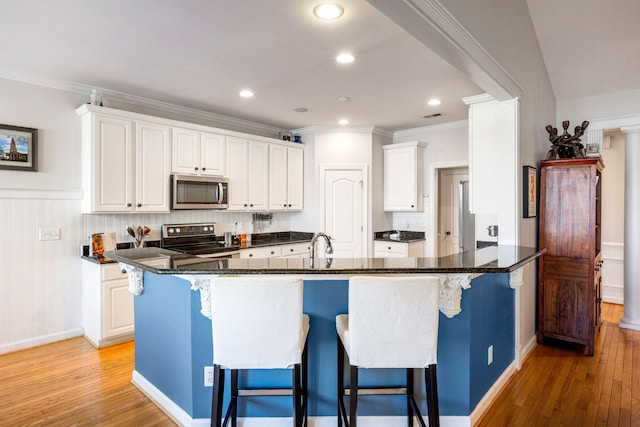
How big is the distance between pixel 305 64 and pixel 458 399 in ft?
8.95

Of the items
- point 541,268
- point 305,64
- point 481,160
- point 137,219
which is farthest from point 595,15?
point 137,219

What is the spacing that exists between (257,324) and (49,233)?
2.96 metres

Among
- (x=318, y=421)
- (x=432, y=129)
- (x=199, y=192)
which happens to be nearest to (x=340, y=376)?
(x=318, y=421)

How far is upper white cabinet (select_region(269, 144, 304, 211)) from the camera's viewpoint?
5.14 meters

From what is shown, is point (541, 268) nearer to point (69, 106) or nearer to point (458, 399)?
point (458, 399)

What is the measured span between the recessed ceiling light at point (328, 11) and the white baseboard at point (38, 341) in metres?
3.80

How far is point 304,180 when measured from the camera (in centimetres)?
554

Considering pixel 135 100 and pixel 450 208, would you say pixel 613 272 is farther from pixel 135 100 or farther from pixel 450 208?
pixel 135 100

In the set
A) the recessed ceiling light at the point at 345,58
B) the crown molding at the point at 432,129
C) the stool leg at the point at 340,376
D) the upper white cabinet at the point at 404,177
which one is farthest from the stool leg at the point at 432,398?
the crown molding at the point at 432,129

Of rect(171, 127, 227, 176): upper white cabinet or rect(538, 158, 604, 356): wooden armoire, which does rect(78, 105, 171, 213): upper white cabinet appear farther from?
rect(538, 158, 604, 356): wooden armoire

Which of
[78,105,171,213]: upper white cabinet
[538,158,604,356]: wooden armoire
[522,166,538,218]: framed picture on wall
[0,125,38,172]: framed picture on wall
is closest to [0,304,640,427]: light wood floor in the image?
[538,158,604,356]: wooden armoire

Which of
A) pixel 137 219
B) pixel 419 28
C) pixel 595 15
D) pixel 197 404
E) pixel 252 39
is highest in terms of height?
pixel 595 15

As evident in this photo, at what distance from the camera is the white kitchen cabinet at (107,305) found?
341cm

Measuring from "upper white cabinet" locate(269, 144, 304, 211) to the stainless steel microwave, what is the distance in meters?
0.79
